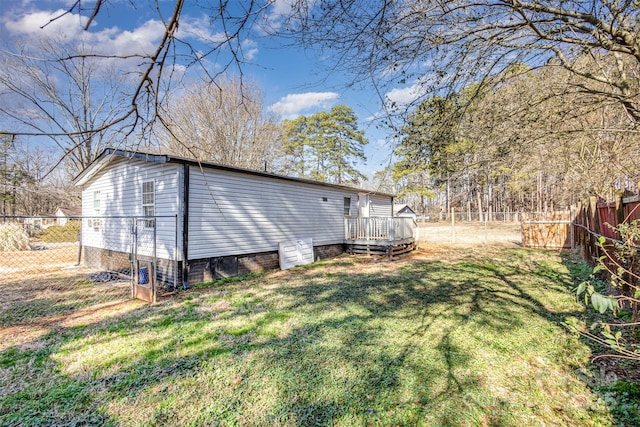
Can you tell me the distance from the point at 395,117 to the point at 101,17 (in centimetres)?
280

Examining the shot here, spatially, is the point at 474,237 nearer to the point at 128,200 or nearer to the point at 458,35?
the point at 458,35

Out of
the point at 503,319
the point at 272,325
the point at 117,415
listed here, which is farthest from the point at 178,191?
the point at 503,319

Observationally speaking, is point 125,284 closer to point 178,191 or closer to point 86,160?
point 178,191

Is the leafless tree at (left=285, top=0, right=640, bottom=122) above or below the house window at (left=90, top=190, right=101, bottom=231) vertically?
above

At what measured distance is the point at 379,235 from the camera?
11.4m

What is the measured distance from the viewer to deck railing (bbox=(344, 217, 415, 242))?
36.1 ft

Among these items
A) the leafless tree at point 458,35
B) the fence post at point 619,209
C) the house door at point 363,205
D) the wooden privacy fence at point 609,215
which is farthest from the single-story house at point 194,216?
the fence post at point 619,209

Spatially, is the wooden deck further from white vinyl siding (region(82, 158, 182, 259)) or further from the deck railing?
white vinyl siding (region(82, 158, 182, 259))

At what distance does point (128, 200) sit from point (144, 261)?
330 centimetres

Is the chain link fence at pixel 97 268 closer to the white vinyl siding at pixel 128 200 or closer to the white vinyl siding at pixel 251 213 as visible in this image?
the white vinyl siding at pixel 128 200

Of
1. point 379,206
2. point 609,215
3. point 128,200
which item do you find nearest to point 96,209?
point 128,200

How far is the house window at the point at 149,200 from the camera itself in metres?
7.70

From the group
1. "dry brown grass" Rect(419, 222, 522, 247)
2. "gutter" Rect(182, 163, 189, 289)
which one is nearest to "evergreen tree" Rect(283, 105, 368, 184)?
"dry brown grass" Rect(419, 222, 522, 247)

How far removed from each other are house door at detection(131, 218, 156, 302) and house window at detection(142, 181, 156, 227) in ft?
0.46
